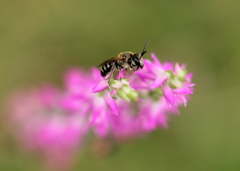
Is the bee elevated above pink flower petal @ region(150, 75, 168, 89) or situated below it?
above

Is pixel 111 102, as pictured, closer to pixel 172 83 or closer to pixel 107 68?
pixel 107 68

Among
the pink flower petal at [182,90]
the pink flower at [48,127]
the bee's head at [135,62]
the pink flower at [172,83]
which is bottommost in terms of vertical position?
the pink flower petal at [182,90]

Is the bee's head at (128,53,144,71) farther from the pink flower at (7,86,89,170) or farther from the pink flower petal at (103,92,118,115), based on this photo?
the pink flower at (7,86,89,170)

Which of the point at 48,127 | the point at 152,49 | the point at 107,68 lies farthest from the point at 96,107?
the point at 152,49

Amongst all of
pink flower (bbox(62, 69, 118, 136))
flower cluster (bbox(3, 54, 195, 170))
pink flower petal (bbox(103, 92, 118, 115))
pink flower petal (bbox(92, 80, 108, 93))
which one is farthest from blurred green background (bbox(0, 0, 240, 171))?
pink flower petal (bbox(92, 80, 108, 93))

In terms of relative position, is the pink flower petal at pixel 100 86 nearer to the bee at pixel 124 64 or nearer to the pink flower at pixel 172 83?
the bee at pixel 124 64

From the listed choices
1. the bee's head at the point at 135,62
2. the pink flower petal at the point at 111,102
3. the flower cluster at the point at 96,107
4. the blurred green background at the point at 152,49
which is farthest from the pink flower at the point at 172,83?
the blurred green background at the point at 152,49
